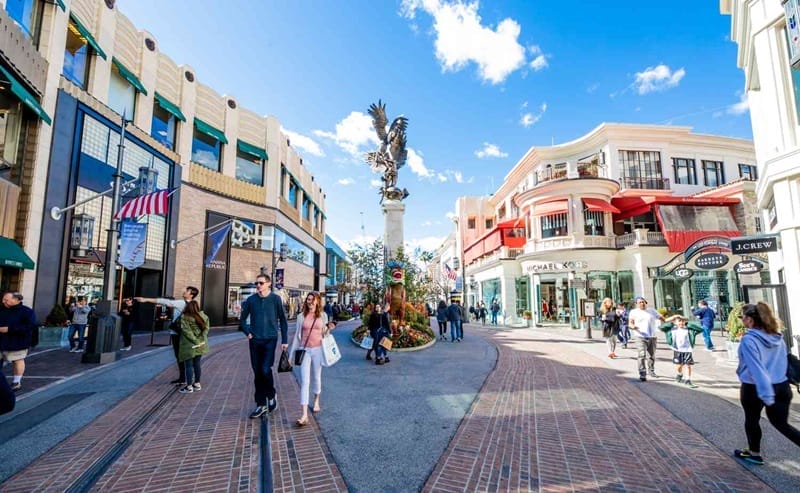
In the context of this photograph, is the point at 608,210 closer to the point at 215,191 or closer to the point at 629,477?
the point at 629,477

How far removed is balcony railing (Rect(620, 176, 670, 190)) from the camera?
24844 millimetres

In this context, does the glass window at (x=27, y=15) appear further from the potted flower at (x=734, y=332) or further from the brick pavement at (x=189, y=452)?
the potted flower at (x=734, y=332)

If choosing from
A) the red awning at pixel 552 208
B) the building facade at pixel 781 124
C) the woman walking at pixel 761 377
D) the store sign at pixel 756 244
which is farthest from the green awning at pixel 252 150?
the woman walking at pixel 761 377

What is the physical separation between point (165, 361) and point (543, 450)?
9.63 meters

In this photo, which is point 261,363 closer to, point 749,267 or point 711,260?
point 749,267

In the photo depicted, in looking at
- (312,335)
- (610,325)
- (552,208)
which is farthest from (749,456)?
(552,208)

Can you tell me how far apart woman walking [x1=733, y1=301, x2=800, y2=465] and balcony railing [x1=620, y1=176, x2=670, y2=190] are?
79.9ft

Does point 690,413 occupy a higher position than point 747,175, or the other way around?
point 747,175

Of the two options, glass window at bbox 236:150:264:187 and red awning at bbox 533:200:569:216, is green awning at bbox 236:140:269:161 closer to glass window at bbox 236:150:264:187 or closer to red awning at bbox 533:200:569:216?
glass window at bbox 236:150:264:187

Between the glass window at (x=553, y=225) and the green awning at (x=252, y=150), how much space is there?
20.0m

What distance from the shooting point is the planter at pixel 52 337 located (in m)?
12.1

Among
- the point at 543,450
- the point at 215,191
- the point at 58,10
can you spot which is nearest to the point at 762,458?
the point at 543,450

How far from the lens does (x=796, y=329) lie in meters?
7.84

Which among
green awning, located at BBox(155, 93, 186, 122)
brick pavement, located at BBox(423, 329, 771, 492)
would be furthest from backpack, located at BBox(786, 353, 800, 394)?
green awning, located at BBox(155, 93, 186, 122)
